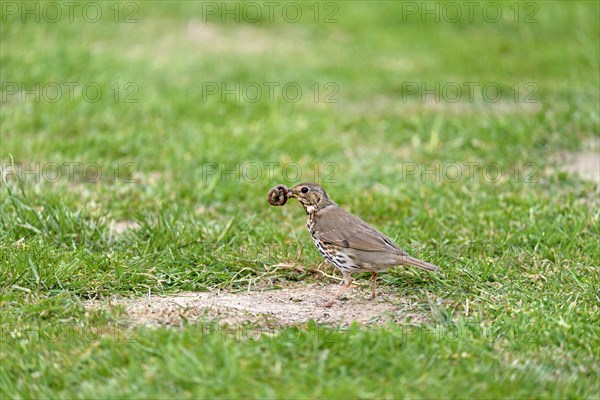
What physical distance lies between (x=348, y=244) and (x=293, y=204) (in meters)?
2.07

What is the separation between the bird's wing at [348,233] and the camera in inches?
223

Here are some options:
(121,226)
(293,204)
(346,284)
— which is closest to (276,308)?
(346,284)

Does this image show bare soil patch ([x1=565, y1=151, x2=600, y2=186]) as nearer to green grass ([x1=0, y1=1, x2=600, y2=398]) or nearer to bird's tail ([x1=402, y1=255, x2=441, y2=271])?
Answer: green grass ([x1=0, y1=1, x2=600, y2=398])

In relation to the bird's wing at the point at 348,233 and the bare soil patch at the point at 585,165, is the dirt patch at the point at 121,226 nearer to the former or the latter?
the bird's wing at the point at 348,233

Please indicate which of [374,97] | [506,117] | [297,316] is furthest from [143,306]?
[374,97]

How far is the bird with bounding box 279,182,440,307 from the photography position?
18.3 ft

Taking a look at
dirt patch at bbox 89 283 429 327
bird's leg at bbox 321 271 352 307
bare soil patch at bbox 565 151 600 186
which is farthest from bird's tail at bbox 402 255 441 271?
Answer: bare soil patch at bbox 565 151 600 186

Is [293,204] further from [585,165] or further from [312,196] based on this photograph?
[585,165]

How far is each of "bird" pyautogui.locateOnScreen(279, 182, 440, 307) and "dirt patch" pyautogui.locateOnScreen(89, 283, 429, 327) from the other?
11 cm

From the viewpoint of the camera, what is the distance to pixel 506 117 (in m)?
9.73

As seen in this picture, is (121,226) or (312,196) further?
(121,226)

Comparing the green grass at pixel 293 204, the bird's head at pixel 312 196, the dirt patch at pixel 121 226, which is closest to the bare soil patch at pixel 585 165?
the green grass at pixel 293 204

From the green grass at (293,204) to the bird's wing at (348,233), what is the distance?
0.33 meters

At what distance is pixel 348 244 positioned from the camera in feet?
18.7
